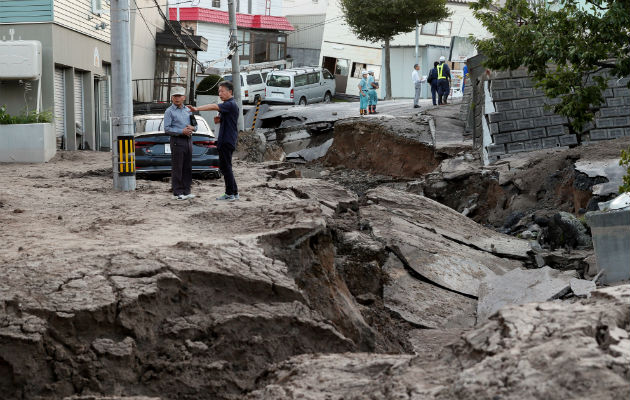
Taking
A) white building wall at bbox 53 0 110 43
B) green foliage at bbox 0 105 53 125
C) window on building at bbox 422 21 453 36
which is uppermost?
window on building at bbox 422 21 453 36

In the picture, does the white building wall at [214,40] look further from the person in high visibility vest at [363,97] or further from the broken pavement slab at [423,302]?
the broken pavement slab at [423,302]

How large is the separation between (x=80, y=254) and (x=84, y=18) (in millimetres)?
19725

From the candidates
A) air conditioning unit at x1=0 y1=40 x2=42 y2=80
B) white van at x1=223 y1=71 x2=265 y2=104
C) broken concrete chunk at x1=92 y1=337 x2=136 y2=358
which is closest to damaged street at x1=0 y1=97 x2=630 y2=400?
broken concrete chunk at x1=92 y1=337 x2=136 y2=358

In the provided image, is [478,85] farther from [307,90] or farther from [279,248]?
[307,90]

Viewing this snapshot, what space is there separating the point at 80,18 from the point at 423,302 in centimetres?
1744

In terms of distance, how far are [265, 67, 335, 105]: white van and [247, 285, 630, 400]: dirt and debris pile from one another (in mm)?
34487

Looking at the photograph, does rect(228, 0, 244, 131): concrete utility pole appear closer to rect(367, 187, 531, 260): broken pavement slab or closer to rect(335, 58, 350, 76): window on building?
rect(367, 187, 531, 260): broken pavement slab

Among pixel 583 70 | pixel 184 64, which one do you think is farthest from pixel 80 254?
pixel 184 64

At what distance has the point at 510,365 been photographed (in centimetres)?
426

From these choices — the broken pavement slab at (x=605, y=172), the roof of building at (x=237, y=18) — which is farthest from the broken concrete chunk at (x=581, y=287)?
the roof of building at (x=237, y=18)

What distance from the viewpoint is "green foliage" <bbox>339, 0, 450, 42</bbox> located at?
44250mm

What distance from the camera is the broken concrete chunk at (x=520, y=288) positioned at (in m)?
10.2

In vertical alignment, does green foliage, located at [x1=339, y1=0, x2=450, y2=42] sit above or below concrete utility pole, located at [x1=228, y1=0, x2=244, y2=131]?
above

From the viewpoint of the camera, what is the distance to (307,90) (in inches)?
1639
